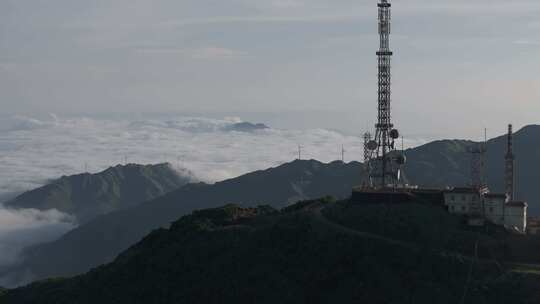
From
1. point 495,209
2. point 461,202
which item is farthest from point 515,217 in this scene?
point 461,202

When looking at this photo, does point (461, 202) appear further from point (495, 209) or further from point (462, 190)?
point (495, 209)

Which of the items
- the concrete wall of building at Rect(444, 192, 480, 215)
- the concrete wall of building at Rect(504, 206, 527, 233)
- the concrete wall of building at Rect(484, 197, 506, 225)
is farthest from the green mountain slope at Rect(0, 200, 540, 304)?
the concrete wall of building at Rect(504, 206, 527, 233)

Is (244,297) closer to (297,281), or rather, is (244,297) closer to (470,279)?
(297,281)

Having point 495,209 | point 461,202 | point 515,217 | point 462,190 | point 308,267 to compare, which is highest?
point 462,190

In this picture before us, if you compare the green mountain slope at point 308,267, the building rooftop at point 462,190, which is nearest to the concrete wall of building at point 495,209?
the building rooftop at point 462,190

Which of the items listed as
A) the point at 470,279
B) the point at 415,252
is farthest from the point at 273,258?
the point at 470,279
